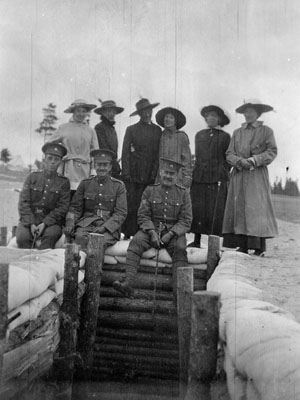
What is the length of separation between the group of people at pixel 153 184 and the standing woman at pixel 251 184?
0.01m

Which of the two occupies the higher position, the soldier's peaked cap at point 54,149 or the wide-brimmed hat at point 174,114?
the wide-brimmed hat at point 174,114

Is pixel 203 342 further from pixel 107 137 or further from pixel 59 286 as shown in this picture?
pixel 107 137

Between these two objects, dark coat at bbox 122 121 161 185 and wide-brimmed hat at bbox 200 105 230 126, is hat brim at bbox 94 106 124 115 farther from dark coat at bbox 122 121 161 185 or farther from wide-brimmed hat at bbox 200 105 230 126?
wide-brimmed hat at bbox 200 105 230 126

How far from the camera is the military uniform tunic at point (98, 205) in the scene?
18.8 ft

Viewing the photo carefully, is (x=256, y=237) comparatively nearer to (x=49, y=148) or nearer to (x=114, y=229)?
(x=114, y=229)

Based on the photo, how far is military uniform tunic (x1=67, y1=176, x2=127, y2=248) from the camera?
5.74m

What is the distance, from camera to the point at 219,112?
634 cm

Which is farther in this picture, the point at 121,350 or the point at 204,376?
the point at 121,350

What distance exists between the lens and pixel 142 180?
20.9 feet

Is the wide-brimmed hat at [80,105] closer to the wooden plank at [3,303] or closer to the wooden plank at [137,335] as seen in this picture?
the wooden plank at [137,335]

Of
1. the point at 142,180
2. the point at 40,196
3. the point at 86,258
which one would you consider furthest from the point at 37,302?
the point at 142,180

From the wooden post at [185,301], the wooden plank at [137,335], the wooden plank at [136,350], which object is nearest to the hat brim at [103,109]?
the wooden plank at [137,335]

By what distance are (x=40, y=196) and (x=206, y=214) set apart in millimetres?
2103

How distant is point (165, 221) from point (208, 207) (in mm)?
918
